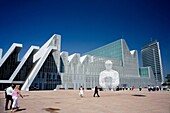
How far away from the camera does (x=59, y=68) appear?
6744cm

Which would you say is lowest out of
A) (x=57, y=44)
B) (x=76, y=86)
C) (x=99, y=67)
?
(x=76, y=86)

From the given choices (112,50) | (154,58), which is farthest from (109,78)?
(154,58)

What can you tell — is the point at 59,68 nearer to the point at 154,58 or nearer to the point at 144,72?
the point at 144,72

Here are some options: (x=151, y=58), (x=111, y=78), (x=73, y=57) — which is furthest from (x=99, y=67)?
(x=151, y=58)

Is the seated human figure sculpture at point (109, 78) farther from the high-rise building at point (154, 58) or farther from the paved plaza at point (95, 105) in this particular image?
the high-rise building at point (154, 58)

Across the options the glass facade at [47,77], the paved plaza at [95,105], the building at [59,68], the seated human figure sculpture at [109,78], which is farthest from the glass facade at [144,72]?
the paved plaza at [95,105]

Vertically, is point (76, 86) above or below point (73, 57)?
below

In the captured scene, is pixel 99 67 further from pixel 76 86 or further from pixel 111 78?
pixel 111 78

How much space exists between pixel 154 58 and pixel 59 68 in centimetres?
13147

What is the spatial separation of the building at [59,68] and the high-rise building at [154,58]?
5605 cm

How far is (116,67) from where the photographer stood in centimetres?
9344

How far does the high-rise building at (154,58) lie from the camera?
155 meters

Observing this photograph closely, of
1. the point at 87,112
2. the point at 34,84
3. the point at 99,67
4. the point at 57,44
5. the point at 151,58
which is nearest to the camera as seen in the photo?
the point at 87,112

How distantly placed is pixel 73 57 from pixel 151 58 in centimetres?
12312
